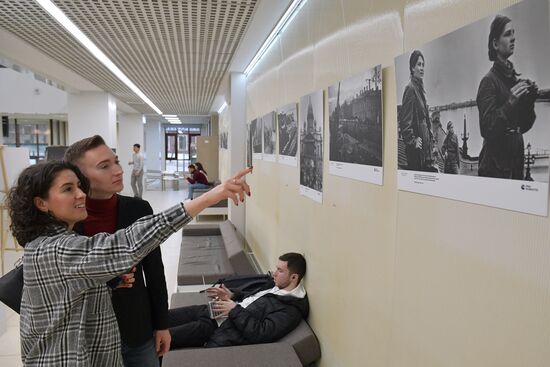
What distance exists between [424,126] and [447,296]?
608 mm

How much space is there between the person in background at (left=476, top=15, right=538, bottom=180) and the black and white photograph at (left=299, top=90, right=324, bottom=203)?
1732 mm

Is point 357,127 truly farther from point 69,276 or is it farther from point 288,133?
point 288,133

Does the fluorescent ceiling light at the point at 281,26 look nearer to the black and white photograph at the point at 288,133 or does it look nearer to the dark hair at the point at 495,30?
the black and white photograph at the point at 288,133

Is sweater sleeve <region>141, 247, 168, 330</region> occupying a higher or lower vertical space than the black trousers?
higher

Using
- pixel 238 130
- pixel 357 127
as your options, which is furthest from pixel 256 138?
pixel 357 127

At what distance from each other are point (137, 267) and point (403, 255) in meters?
1.24

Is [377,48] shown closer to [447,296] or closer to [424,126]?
[424,126]

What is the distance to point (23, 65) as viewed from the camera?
7527mm

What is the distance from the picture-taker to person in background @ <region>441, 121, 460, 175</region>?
55.4 inches

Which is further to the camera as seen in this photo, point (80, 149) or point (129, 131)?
point (129, 131)

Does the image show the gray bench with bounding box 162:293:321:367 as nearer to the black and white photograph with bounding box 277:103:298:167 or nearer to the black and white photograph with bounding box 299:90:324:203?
the black and white photograph with bounding box 299:90:324:203

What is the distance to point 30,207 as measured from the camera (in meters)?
1.51

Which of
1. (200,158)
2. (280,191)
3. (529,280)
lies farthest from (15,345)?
(200,158)

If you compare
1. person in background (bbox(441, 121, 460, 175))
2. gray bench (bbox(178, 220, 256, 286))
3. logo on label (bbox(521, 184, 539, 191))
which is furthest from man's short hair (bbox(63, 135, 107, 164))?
gray bench (bbox(178, 220, 256, 286))
